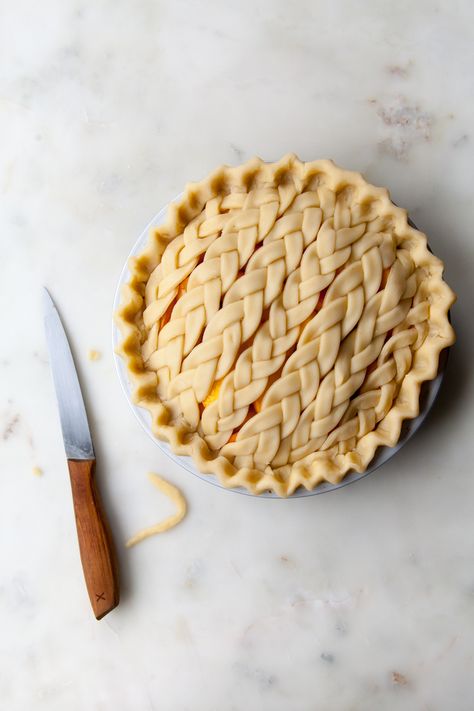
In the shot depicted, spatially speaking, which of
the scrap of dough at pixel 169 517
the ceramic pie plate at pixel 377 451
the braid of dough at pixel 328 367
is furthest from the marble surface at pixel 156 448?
the braid of dough at pixel 328 367

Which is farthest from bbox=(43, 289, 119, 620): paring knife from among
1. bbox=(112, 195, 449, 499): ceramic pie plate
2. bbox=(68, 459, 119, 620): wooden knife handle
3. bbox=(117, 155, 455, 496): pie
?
bbox=(117, 155, 455, 496): pie

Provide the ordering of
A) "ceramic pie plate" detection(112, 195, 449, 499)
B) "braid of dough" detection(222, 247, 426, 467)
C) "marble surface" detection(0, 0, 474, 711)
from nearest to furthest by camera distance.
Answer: "braid of dough" detection(222, 247, 426, 467)
"ceramic pie plate" detection(112, 195, 449, 499)
"marble surface" detection(0, 0, 474, 711)

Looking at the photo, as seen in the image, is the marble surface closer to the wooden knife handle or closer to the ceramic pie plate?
the wooden knife handle

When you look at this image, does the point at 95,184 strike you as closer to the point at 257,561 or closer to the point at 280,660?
the point at 257,561

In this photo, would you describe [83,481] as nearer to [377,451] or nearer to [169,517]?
[169,517]

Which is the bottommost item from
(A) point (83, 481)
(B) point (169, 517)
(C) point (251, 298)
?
(B) point (169, 517)

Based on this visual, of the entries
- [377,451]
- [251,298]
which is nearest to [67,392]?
[251,298]

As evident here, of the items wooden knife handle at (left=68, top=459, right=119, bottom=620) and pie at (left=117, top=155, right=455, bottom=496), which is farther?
wooden knife handle at (left=68, top=459, right=119, bottom=620)

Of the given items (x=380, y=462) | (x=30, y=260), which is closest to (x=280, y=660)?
(x=380, y=462)
